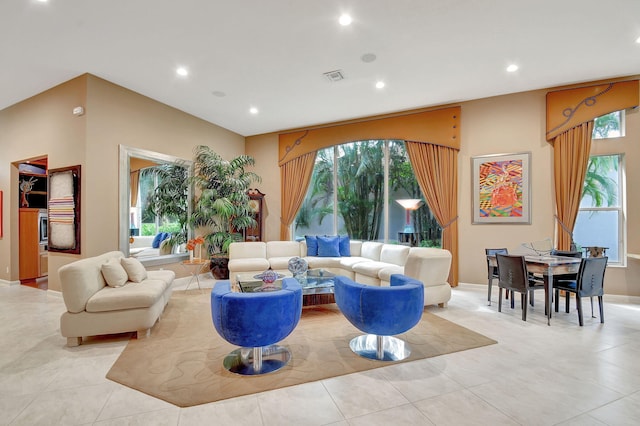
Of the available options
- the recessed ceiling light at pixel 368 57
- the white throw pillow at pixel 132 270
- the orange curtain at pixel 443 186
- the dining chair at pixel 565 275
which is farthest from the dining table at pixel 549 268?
the white throw pillow at pixel 132 270

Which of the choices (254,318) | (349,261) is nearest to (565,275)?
(349,261)

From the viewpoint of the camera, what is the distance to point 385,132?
6.14 m

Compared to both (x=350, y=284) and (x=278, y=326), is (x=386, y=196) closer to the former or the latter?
(x=350, y=284)

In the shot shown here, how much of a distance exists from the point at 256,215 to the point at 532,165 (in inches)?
218

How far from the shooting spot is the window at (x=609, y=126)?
15.4 feet

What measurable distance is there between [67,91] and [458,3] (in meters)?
5.52

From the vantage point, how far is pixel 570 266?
12.2ft

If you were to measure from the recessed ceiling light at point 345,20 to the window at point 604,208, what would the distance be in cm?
443

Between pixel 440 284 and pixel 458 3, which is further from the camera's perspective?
pixel 440 284

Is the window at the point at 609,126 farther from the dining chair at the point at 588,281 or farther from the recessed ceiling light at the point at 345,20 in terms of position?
the recessed ceiling light at the point at 345,20

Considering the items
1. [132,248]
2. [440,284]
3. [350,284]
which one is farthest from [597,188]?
[132,248]

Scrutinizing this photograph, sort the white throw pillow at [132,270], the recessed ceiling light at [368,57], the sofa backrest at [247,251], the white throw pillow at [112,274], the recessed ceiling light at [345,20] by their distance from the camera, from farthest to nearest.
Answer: the sofa backrest at [247,251] < the recessed ceiling light at [368,57] < the white throw pillow at [132,270] < the white throw pillow at [112,274] < the recessed ceiling light at [345,20]

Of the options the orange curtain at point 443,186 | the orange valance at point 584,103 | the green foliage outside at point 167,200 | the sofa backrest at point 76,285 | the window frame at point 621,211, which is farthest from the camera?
the orange curtain at point 443,186

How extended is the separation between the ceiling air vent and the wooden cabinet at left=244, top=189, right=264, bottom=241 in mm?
3442
